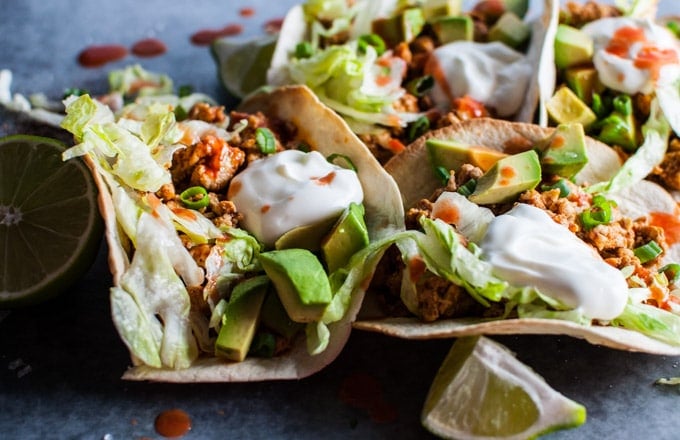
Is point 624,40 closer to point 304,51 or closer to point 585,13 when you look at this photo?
point 585,13

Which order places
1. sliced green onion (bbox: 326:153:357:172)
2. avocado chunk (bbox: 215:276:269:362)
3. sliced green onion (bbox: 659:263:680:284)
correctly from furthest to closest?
sliced green onion (bbox: 326:153:357:172)
sliced green onion (bbox: 659:263:680:284)
avocado chunk (bbox: 215:276:269:362)

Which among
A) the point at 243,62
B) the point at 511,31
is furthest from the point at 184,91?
the point at 511,31

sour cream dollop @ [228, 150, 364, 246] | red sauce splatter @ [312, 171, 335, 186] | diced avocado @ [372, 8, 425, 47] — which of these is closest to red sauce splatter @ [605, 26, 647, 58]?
diced avocado @ [372, 8, 425, 47]

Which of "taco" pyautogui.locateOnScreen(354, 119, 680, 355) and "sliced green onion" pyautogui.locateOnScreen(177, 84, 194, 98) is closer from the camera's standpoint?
"taco" pyautogui.locateOnScreen(354, 119, 680, 355)

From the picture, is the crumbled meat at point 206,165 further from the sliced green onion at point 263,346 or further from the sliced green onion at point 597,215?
the sliced green onion at point 597,215

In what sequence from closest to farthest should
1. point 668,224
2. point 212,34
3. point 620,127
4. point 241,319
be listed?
point 241,319 → point 668,224 → point 620,127 → point 212,34

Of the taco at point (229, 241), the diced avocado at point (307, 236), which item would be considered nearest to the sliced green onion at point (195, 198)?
the taco at point (229, 241)

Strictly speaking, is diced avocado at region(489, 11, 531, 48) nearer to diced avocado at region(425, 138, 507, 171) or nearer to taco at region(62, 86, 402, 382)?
diced avocado at region(425, 138, 507, 171)
